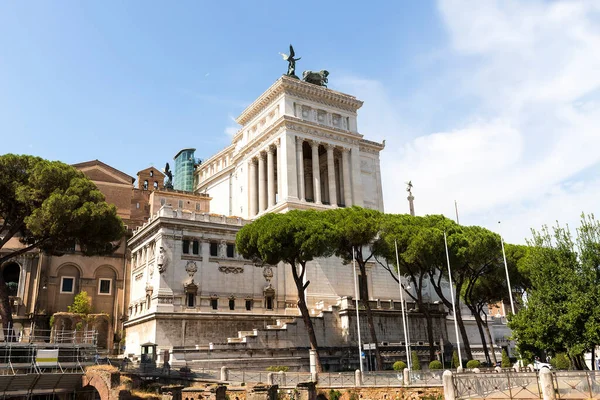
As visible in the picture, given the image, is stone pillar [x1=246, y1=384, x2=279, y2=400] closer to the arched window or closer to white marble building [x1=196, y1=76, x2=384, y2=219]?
white marble building [x1=196, y1=76, x2=384, y2=219]

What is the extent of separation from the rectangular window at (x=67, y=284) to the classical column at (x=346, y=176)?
105ft

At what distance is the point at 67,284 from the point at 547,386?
4672 cm

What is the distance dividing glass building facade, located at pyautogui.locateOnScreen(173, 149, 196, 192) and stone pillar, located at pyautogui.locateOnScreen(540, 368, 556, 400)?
240ft

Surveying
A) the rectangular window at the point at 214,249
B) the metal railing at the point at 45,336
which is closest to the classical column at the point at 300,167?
the rectangular window at the point at 214,249

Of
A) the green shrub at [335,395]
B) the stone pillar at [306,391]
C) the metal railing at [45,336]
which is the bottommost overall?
the green shrub at [335,395]

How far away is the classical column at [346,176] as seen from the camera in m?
65.8

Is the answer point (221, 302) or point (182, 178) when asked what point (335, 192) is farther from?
point (182, 178)

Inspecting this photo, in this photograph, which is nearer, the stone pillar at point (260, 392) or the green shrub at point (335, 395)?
the stone pillar at point (260, 392)

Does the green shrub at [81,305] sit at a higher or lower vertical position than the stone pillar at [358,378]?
higher

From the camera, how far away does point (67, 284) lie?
53.8 metres

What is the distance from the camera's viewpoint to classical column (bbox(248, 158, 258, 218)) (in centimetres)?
6706

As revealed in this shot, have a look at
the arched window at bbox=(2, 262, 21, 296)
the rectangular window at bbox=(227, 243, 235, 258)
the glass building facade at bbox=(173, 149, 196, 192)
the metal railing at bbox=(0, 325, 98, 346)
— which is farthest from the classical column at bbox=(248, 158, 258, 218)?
the arched window at bbox=(2, 262, 21, 296)

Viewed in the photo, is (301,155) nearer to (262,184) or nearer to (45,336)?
(262,184)

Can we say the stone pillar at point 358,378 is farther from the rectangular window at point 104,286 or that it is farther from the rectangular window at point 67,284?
the rectangular window at point 67,284
